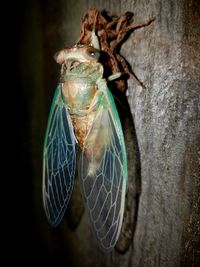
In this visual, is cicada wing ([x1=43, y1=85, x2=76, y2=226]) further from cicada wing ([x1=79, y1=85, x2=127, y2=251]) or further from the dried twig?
the dried twig

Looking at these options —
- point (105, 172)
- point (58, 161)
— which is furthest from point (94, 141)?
point (58, 161)

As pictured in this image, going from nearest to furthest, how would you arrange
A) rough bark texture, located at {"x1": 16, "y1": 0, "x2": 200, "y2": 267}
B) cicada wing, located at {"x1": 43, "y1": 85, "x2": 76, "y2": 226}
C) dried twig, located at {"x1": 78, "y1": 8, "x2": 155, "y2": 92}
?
rough bark texture, located at {"x1": 16, "y1": 0, "x2": 200, "y2": 267}
dried twig, located at {"x1": 78, "y1": 8, "x2": 155, "y2": 92}
cicada wing, located at {"x1": 43, "y1": 85, "x2": 76, "y2": 226}

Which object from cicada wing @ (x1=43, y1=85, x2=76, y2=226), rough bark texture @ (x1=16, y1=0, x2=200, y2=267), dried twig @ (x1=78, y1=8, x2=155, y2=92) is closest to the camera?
rough bark texture @ (x1=16, y1=0, x2=200, y2=267)

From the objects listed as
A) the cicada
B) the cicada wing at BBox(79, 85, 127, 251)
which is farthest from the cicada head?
the cicada wing at BBox(79, 85, 127, 251)

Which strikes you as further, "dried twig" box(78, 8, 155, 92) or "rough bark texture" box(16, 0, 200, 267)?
"dried twig" box(78, 8, 155, 92)

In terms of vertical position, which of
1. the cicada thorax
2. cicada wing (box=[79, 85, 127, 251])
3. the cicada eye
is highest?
the cicada eye

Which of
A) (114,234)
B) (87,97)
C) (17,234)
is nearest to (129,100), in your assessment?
(87,97)

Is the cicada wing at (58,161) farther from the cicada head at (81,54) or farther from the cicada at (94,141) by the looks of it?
the cicada head at (81,54)

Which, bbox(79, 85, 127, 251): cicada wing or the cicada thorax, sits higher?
the cicada thorax

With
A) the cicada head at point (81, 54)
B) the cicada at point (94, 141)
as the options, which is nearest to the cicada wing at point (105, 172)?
the cicada at point (94, 141)
